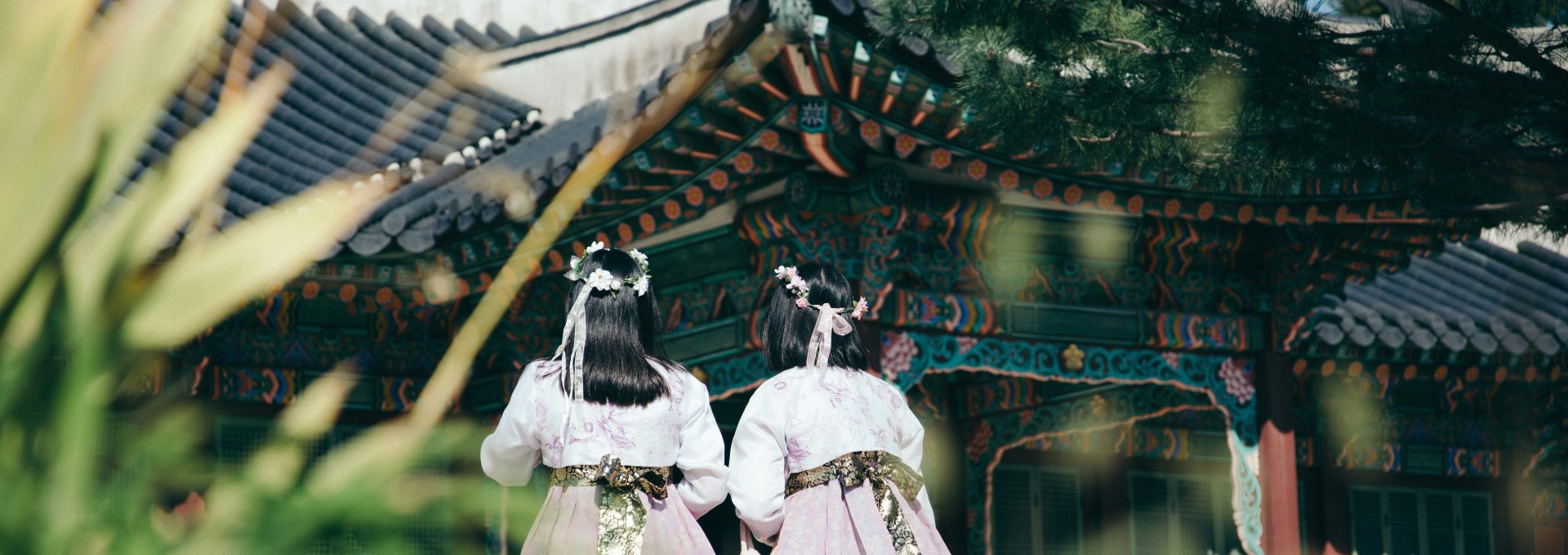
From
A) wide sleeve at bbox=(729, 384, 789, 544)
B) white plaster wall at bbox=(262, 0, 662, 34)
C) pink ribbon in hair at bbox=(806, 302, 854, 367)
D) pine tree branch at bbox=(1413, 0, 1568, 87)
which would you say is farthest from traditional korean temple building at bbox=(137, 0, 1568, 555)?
wide sleeve at bbox=(729, 384, 789, 544)

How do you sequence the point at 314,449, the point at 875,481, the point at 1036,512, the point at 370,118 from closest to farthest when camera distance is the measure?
the point at 875,481 < the point at 314,449 < the point at 370,118 < the point at 1036,512

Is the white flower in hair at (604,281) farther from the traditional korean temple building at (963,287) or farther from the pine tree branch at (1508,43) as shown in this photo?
the pine tree branch at (1508,43)

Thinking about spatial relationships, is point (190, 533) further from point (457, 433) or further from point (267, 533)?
point (457, 433)

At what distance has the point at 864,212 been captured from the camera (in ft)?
20.9

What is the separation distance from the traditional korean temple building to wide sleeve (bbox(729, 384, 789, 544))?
1.42 metres

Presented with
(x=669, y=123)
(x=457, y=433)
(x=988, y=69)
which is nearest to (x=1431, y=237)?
(x=988, y=69)

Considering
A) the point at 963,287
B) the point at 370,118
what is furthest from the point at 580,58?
the point at 963,287

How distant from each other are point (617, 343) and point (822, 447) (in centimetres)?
62

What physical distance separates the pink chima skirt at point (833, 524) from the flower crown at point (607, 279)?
70 centimetres

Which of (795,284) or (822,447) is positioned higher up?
(795,284)

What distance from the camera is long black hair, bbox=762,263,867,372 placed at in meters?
4.54

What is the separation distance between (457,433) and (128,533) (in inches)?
11.5

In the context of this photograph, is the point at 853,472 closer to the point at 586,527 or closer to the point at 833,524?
the point at 833,524

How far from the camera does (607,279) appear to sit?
422 cm
